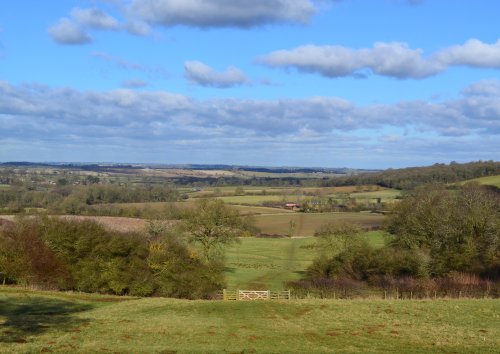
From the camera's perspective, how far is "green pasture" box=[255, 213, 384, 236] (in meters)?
101

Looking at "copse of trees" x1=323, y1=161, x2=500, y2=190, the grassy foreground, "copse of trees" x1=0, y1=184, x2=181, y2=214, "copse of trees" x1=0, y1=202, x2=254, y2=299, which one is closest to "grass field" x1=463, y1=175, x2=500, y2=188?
"copse of trees" x1=323, y1=161, x2=500, y2=190

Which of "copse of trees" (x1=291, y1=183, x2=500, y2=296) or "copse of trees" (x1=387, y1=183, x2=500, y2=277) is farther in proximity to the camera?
"copse of trees" (x1=387, y1=183, x2=500, y2=277)

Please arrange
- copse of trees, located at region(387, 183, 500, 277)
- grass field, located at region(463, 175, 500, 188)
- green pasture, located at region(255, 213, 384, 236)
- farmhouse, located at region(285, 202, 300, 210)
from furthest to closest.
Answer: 1. farmhouse, located at region(285, 202, 300, 210)
2. grass field, located at region(463, 175, 500, 188)
3. green pasture, located at region(255, 213, 384, 236)
4. copse of trees, located at region(387, 183, 500, 277)

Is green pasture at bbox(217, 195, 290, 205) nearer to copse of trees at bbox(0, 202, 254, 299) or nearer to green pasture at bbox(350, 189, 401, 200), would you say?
green pasture at bbox(350, 189, 401, 200)

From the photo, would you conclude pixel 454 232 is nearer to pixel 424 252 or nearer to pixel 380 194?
pixel 424 252

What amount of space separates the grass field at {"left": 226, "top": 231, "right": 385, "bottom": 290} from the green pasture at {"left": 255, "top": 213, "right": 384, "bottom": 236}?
5.18 m

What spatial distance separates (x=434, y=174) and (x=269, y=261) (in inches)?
2872

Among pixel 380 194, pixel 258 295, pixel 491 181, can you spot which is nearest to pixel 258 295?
pixel 258 295

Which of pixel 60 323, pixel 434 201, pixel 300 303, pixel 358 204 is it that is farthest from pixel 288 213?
pixel 60 323

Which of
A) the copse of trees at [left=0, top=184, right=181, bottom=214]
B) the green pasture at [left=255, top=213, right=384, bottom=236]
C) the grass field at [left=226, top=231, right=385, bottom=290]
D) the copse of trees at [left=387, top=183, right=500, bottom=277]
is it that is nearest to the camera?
the copse of trees at [left=387, top=183, right=500, bottom=277]

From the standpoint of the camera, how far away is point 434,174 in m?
135

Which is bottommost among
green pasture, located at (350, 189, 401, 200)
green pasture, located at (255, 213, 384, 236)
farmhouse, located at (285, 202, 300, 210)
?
green pasture, located at (255, 213, 384, 236)

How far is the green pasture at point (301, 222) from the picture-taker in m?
101

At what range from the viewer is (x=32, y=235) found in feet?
171
